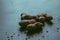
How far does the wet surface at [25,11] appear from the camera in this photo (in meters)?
1.13

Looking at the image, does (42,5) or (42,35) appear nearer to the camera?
(42,35)

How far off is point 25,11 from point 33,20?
127mm

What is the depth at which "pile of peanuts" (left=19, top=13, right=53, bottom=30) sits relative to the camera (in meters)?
1.17

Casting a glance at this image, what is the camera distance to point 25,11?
1292mm

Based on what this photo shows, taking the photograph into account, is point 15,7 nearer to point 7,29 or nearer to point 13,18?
point 13,18

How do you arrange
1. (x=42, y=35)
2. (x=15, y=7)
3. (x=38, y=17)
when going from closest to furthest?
(x=42, y=35)
(x=38, y=17)
(x=15, y=7)

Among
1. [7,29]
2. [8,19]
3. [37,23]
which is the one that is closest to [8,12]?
[8,19]

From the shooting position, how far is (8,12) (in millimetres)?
1313

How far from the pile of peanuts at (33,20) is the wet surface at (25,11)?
0.04 meters

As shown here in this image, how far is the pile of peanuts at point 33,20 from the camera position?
117 cm

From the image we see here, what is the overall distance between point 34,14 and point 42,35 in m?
0.21

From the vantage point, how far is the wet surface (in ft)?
3.72

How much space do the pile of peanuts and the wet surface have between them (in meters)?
0.04

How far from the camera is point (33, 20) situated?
1.21m
